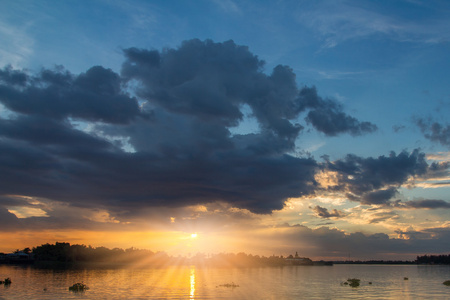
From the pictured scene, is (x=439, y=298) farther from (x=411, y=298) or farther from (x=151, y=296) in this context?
(x=151, y=296)

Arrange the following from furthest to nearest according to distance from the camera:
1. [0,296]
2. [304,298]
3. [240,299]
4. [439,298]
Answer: [439,298]
[304,298]
[240,299]
[0,296]

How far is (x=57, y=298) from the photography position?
3487 inches

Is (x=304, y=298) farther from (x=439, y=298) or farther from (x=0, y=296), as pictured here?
(x=0, y=296)

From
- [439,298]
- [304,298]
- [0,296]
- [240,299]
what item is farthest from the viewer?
[439,298]

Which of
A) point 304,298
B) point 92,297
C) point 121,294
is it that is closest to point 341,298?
point 304,298

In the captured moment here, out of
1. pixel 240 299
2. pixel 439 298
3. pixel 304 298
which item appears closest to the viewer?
pixel 240 299

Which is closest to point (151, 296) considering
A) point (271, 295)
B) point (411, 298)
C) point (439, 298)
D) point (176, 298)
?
point (176, 298)

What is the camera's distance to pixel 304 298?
100250 millimetres

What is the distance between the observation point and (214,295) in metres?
100

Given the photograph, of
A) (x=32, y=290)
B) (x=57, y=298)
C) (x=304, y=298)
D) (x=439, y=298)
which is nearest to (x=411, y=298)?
(x=439, y=298)

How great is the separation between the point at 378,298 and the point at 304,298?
23.6m

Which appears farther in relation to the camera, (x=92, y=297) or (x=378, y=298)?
(x=378, y=298)

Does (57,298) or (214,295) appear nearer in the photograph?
(57,298)

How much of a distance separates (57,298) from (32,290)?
1895cm
